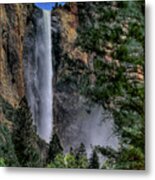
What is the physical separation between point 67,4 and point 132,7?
24cm

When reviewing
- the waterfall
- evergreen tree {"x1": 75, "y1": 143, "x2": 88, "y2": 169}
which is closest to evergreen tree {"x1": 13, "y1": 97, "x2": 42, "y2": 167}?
the waterfall

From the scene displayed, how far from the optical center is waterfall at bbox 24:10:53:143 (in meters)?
1.89

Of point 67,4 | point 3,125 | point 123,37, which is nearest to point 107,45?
point 123,37

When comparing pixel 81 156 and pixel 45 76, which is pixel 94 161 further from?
pixel 45 76

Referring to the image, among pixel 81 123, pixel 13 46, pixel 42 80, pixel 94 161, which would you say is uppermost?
pixel 13 46

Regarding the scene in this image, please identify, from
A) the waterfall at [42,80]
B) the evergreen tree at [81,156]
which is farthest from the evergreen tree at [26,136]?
the evergreen tree at [81,156]

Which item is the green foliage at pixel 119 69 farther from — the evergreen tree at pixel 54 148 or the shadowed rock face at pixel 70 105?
the evergreen tree at pixel 54 148

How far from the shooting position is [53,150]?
1.89 metres

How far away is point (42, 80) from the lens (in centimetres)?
189

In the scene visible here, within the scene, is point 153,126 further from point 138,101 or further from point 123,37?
point 123,37

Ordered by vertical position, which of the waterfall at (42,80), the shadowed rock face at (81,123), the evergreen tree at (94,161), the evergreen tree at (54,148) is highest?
the waterfall at (42,80)

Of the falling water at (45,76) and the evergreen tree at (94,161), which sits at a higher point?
the falling water at (45,76)

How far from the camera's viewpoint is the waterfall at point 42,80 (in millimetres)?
1890

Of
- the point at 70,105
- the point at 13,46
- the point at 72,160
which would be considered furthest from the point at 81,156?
the point at 13,46
